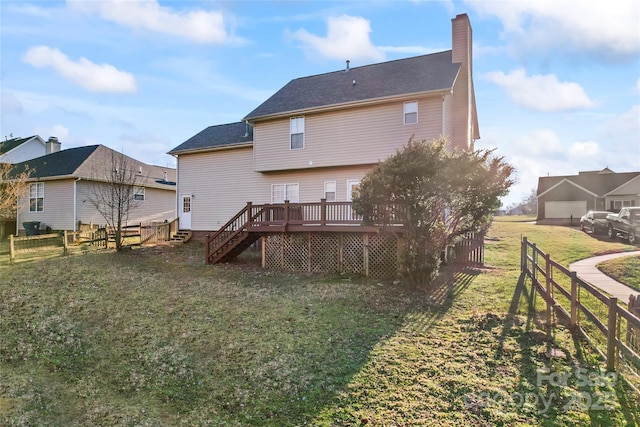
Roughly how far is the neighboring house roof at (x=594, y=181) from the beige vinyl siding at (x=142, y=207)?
34.9m

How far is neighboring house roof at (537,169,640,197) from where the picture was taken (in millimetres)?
29734

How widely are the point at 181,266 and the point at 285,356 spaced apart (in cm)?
871

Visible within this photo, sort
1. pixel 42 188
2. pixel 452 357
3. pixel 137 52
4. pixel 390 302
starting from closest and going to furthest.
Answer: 1. pixel 452 357
2. pixel 390 302
3. pixel 137 52
4. pixel 42 188

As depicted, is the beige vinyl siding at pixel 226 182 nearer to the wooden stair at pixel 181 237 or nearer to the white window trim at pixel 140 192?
the wooden stair at pixel 181 237

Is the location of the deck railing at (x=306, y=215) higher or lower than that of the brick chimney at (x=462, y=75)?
lower

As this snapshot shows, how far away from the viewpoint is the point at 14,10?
912 cm

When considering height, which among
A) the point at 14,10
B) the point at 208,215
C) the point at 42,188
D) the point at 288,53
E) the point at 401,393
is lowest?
the point at 401,393

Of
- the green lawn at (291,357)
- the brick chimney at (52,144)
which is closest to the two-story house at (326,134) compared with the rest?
the green lawn at (291,357)

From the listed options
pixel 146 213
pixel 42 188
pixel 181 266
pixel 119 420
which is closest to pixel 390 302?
pixel 119 420

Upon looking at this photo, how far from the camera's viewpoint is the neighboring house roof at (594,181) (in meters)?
29.7

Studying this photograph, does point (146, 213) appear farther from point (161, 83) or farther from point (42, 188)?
point (161, 83)

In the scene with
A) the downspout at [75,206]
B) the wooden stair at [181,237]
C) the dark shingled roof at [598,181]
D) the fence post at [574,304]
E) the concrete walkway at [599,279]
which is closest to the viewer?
the fence post at [574,304]

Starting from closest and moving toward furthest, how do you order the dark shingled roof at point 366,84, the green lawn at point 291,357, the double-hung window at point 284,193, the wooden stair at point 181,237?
the green lawn at point 291,357
the dark shingled roof at point 366,84
the double-hung window at point 284,193
the wooden stair at point 181,237

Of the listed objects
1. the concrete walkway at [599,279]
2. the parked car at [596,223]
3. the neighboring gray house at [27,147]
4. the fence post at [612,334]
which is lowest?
the concrete walkway at [599,279]
